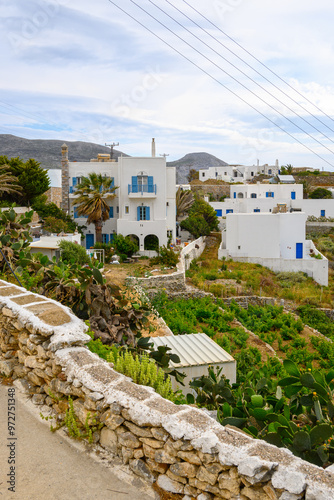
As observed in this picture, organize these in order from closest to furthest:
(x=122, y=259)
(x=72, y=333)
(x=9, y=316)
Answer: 1. (x=72, y=333)
2. (x=9, y=316)
3. (x=122, y=259)

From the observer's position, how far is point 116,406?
3.54 metres

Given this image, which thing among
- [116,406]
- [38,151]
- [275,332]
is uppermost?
[38,151]

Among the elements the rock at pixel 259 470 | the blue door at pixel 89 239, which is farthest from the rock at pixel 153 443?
the blue door at pixel 89 239

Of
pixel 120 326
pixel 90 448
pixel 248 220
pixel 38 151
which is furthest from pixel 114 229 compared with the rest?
pixel 38 151

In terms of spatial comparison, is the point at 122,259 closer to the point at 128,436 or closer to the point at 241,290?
the point at 241,290

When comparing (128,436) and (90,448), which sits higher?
(128,436)

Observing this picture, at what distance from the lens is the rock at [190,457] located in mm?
3061

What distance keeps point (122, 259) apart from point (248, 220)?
29.6 feet

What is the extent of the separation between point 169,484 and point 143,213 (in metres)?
26.5

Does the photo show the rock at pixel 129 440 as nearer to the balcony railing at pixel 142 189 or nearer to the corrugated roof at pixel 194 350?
the corrugated roof at pixel 194 350

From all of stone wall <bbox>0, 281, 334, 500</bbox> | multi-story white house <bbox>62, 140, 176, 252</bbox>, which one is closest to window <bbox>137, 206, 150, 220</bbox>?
multi-story white house <bbox>62, 140, 176, 252</bbox>

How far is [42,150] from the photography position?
316 feet

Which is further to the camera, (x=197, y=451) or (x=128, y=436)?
(x=128, y=436)

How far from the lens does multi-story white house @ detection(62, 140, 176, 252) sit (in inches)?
1101
